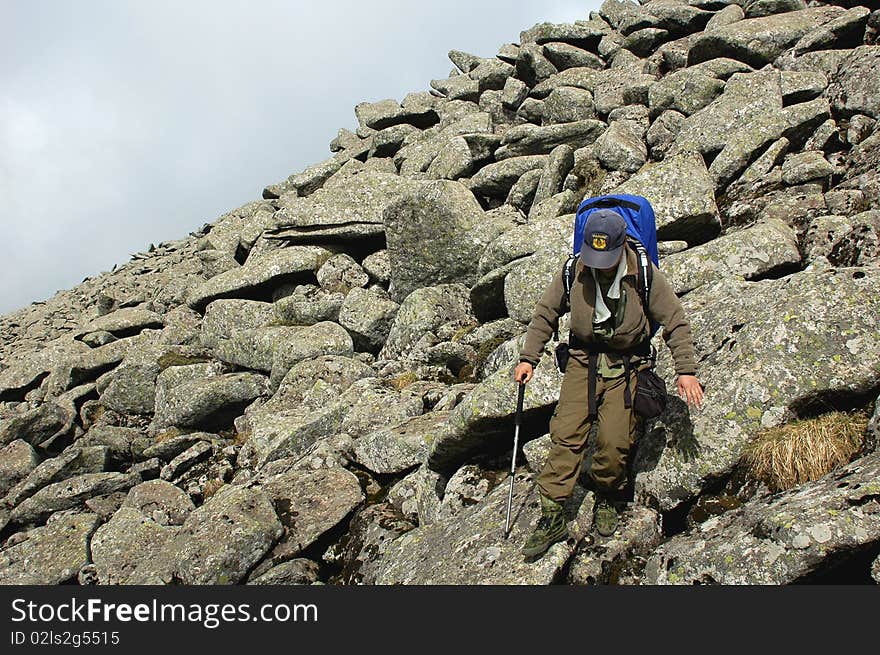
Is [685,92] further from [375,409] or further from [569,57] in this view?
[375,409]

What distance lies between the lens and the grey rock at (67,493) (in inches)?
762

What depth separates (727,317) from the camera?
10695 millimetres

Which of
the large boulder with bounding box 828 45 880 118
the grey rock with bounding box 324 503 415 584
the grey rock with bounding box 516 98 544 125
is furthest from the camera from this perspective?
the grey rock with bounding box 516 98 544 125

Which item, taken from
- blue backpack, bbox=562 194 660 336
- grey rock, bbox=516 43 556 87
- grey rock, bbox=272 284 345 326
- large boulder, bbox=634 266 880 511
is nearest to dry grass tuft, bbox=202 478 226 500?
grey rock, bbox=272 284 345 326

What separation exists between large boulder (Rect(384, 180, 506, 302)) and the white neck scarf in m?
13.0

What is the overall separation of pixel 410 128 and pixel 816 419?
35707 mm

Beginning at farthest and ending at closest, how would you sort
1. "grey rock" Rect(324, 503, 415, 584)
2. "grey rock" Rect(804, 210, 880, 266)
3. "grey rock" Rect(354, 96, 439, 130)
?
1. "grey rock" Rect(354, 96, 439, 130)
2. "grey rock" Rect(804, 210, 880, 266)
3. "grey rock" Rect(324, 503, 415, 584)

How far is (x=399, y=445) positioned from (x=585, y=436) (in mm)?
6377

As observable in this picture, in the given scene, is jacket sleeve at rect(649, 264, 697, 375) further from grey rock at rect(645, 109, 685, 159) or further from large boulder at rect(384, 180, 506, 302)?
grey rock at rect(645, 109, 685, 159)

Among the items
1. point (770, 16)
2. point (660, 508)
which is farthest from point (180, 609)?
point (770, 16)

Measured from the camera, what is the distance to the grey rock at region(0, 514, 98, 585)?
16016 mm

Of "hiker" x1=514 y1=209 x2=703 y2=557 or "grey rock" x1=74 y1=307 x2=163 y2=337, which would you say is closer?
"hiker" x1=514 y1=209 x2=703 y2=557

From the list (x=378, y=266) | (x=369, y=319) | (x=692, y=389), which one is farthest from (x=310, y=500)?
(x=378, y=266)

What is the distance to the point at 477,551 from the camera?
9812 millimetres
